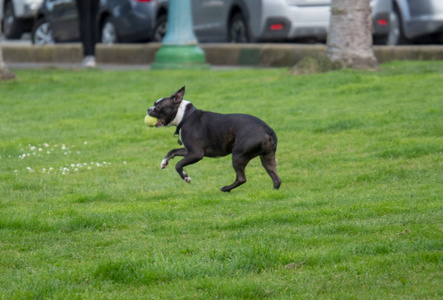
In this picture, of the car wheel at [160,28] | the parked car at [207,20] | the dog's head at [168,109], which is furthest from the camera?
the car wheel at [160,28]

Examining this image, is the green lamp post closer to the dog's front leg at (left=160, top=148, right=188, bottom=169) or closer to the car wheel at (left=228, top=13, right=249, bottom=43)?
the car wheel at (left=228, top=13, right=249, bottom=43)

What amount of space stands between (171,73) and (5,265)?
11163 mm

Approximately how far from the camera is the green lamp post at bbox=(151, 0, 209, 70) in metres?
17.2

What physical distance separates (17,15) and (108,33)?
766cm

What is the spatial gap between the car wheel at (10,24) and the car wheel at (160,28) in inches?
340

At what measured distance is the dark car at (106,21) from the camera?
20.2 meters

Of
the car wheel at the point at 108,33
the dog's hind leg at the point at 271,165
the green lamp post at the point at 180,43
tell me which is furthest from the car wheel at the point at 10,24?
the dog's hind leg at the point at 271,165

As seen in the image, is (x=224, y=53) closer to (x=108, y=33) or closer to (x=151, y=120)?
(x=108, y=33)

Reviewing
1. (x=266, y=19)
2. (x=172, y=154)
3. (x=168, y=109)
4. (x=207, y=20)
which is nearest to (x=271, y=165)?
(x=172, y=154)

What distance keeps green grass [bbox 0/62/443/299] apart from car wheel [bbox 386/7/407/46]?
13.8 feet

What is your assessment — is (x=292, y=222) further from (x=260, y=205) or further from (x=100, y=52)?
(x=100, y=52)

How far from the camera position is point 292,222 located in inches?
249

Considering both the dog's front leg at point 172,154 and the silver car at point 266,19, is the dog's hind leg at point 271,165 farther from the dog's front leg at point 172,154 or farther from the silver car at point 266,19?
the silver car at point 266,19

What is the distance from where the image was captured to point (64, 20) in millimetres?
22219
